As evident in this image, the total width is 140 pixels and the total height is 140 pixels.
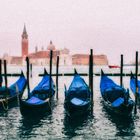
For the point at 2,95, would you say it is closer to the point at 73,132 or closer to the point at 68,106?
the point at 68,106

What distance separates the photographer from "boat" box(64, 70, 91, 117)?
68.2 ft

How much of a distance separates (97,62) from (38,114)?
154329mm

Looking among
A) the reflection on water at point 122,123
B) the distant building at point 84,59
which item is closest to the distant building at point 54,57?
the distant building at point 84,59

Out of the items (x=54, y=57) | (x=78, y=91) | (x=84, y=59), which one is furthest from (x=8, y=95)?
(x=84, y=59)

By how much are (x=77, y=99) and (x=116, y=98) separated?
3423 millimetres

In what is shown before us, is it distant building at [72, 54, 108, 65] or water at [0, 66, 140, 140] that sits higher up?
water at [0, 66, 140, 140]

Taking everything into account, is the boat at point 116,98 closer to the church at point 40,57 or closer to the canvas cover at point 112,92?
the canvas cover at point 112,92

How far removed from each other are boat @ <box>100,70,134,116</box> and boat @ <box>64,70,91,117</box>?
135cm

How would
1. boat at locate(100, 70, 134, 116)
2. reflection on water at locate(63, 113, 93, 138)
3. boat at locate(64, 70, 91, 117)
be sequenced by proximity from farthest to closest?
boat at locate(64, 70, 91, 117) < boat at locate(100, 70, 134, 116) < reflection on water at locate(63, 113, 93, 138)

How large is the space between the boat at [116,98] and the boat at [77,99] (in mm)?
1352

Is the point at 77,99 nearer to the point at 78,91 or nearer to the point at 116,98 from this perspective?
the point at 78,91

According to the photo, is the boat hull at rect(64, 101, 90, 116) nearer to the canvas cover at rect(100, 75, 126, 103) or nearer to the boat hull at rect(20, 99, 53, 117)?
the boat hull at rect(20, 99, 53, 117)

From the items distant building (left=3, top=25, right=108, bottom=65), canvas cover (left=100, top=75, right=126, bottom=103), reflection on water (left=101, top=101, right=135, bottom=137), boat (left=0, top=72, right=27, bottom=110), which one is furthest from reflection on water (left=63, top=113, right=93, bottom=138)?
distant building (left=3, top=25, right=108, bottom=65)

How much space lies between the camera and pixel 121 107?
68.0ft
